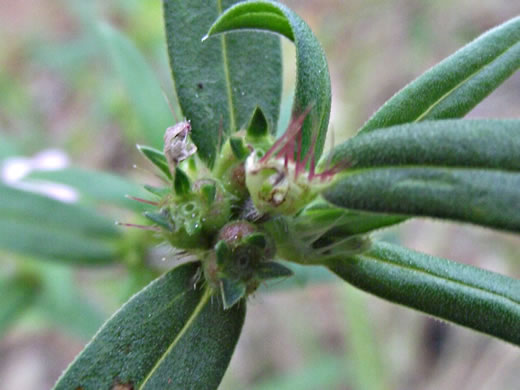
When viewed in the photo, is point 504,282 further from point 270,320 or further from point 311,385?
point 270,320

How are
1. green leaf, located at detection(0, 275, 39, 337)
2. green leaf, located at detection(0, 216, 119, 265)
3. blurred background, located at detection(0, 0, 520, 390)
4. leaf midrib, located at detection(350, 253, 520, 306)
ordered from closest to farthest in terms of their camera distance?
1. leaf midrib, located at detection(350, 253, 520, 306)
2. green leaf, located at detection(0, 216, 119, 265)
3. green leaf, located at detection(0, 275, 39, 337)
4. blurred background, located at detection(0, 0, 520, 390)

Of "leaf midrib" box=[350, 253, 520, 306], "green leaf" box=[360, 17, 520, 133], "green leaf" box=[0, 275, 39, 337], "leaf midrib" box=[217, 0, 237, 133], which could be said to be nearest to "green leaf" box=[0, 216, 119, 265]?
"green leaf" box=[0, 275, 39, 337]

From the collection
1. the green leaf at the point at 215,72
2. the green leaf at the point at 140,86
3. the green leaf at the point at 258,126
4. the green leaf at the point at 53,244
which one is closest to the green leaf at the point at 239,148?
the green leaf at the point at 258,126

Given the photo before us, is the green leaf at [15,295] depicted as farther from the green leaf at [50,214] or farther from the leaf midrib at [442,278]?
the leaf midrib at [442,278]

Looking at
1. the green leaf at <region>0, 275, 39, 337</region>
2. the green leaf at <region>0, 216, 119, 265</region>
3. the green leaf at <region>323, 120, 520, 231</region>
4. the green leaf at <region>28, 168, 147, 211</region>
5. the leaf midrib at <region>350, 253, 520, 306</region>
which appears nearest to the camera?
the green leaf at <region>323, 120, 520, 231</region>

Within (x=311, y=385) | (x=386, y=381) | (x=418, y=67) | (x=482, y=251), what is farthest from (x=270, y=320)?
(x=418, y=67)

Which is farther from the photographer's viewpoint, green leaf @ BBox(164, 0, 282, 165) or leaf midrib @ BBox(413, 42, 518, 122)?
green leaf @ BBox(164, 0, 282, 165)

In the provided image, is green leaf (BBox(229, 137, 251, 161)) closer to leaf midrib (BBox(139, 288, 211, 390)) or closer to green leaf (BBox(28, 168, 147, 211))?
leaf midrib (BBox(139, 288, 211, 390))
